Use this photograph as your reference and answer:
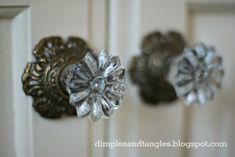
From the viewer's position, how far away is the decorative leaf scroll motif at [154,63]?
0.36 m

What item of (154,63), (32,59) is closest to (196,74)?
(154,63)

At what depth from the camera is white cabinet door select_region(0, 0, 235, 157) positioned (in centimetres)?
30

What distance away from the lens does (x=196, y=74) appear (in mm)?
330

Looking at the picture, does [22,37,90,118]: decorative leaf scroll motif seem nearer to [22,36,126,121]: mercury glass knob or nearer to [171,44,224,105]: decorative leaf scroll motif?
[22,36,126,121]: mercury glass knob

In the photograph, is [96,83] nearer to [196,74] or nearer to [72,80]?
[72,80]

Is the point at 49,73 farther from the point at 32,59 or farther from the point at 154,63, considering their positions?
the point at 154,63

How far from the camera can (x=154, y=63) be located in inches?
14.3

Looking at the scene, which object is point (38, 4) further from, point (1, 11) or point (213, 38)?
point (213, 38)

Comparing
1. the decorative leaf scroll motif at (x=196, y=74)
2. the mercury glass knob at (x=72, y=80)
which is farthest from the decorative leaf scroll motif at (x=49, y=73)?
the decorative leaf scroll motif at (x=196, y=74)

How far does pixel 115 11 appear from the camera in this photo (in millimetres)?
336

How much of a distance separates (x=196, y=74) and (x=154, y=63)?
0.05m

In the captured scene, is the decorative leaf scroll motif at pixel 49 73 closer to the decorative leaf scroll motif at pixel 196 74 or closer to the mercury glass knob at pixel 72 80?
the mercury glass knob at pixel 72 80

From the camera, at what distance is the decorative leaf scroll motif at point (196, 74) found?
328 millimetres

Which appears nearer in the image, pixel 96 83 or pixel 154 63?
pixel 96 83
